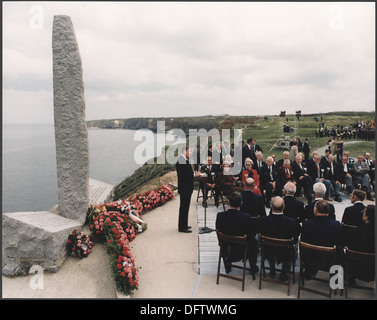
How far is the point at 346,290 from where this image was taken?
4.16 m

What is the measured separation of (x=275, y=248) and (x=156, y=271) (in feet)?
7.61

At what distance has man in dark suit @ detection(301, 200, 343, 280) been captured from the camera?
166 inches

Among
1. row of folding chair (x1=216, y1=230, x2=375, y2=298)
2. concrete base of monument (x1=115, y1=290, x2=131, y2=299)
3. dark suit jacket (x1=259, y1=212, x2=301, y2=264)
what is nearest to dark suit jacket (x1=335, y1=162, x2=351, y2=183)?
row of folding chair (x1=216, y1=230, x2=375, y2=298)

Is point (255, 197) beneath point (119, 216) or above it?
above

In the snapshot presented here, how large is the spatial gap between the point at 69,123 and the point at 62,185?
1480 millimetres

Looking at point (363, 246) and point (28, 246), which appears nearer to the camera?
point (363, 246)

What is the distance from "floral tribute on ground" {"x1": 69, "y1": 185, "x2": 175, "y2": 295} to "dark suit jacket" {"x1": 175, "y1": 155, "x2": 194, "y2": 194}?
155 centimetres

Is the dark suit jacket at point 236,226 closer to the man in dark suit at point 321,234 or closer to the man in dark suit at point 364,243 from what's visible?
the man in dark suit at point 321,234

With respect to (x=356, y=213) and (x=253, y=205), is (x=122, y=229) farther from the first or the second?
(x=356, y=213)

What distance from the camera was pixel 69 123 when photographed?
647cm

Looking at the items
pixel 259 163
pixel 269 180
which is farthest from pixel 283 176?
pixel 259 163

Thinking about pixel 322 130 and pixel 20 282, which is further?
pixel 322 130

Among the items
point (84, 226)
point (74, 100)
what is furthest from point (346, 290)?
point (74, 100)
